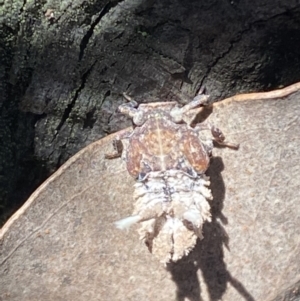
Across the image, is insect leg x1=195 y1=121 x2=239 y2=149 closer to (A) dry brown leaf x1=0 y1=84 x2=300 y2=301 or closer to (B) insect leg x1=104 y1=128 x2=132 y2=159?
(A) dry brown leaf x1=0 y1=84 x2=300 y2=301

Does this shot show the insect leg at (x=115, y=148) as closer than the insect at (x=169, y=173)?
No

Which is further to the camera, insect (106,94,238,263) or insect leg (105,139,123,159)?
insect leg (105,139,123,159)

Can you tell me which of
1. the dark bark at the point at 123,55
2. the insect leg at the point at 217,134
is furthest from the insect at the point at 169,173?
the dark bark at the point at 123,55

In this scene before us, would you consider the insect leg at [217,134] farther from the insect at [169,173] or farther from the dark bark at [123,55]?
the dark bark at [123,55]

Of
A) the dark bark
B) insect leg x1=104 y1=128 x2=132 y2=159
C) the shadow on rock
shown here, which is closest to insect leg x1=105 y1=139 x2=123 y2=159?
insect leg x1=104 y1=128 x2=132 y2=159

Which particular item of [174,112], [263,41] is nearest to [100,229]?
[174,112]

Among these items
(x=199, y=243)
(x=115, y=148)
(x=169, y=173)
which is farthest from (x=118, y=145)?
(x=199, y=243)

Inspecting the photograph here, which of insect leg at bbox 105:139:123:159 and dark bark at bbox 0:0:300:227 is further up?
dark bark at bbox 0:0:300:227
